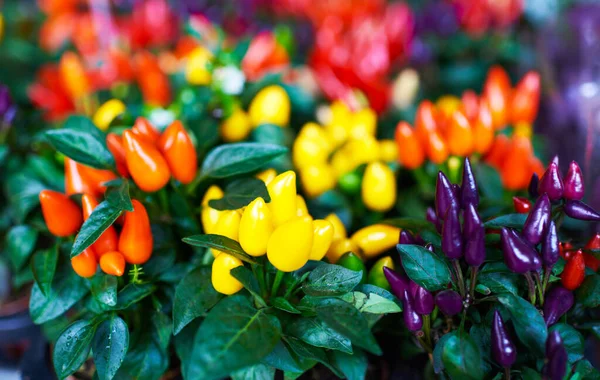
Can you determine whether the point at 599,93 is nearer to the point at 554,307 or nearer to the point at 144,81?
the point at 554,307

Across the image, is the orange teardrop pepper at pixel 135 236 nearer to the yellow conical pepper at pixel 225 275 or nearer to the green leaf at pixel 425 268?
the yellow conical pepper at pixel 225 275

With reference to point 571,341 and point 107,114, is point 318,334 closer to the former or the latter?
point 571,341

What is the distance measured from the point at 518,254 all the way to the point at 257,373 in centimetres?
32

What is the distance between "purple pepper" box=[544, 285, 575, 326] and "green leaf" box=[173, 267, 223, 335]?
1.26 feet

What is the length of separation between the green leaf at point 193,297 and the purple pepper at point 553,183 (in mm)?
413

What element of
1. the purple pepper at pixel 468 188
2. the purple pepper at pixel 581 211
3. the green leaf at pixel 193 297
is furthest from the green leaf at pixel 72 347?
the purple pepper at pixel 581 211

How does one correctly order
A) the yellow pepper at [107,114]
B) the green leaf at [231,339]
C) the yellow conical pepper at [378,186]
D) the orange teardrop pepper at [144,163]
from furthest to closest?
1. the yellow pepper at [107,114]
2. the yellow conical pepper at [378,186]
3. the orange teardrop pepper at [144,163]
4. the green leaf at [231,339]

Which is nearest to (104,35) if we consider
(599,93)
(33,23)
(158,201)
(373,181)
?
(33,23)

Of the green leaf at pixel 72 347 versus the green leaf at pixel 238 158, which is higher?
the green leaf at pixel 238 158

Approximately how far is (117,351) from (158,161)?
0.81ft

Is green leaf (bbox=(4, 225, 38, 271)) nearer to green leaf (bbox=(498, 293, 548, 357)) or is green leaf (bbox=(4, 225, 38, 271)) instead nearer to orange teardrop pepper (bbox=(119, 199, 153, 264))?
orange teardrop pepper (bbox=(119, 199, 153, 264))

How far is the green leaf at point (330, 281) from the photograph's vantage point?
60 cm

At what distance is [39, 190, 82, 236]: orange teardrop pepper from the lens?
0.69 meters

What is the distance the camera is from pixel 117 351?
2.04 ft
